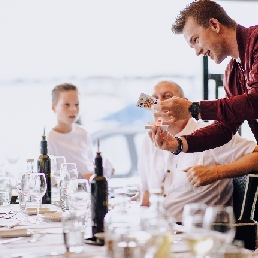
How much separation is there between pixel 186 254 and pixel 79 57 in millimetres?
4378

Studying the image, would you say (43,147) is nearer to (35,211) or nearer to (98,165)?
(35,211)

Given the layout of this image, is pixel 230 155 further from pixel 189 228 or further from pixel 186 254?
pixel 189 228

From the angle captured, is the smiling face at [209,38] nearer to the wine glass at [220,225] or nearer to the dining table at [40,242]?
the dining table at [40,242]

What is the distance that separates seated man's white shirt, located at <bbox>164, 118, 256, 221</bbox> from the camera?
124 inches

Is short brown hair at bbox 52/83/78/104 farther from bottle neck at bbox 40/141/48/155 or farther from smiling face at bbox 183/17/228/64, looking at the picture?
smiling face at bbox 183/17/228/64

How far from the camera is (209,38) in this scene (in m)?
2.89

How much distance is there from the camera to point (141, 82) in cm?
636

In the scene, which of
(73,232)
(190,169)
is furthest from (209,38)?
(73,232)

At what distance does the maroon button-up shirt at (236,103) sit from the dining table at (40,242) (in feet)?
2.83

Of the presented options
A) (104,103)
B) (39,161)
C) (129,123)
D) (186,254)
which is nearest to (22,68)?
(104,103)

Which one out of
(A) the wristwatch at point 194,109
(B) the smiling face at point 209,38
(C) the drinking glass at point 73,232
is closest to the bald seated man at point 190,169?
(A) the wristwatch at point 194,109

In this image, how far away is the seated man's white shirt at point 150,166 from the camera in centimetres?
340

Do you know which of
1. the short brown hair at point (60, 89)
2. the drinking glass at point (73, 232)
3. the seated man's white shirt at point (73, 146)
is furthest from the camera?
the short brown hair at point (60, 89)

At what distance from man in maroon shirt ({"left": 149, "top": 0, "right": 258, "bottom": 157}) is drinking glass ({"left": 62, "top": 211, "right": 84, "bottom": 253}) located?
1.19 metres
